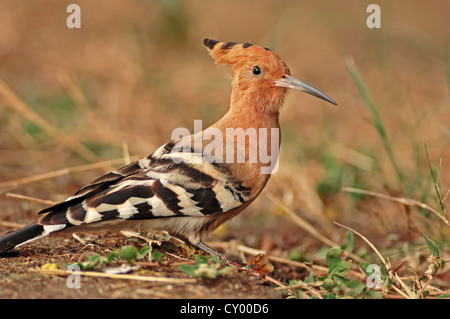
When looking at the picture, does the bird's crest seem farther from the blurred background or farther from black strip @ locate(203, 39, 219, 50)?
the blurred background

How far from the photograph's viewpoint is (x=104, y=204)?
2.49 metres

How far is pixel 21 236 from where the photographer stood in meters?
2.42

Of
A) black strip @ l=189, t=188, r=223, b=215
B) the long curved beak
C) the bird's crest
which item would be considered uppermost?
the bird's crest

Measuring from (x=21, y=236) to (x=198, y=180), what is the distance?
0.82 m

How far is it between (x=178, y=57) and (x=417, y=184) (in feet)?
14.3

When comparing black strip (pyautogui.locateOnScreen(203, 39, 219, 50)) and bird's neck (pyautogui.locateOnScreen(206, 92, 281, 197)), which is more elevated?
black strip (pyautogui.locateOnScreen(203, 39, 219, 50))

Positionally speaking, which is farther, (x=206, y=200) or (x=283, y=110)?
(x=283, y=110)

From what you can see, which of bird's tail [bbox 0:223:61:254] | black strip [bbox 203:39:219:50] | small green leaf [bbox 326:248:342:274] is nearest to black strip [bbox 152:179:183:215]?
bird's tail [bbox 0:223:61:254]

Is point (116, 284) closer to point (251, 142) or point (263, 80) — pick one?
point (251, 142)

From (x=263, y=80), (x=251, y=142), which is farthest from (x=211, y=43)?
(x=251, y=142)

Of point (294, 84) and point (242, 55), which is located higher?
point (242, 55)

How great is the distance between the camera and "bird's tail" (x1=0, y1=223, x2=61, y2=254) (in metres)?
2.40
